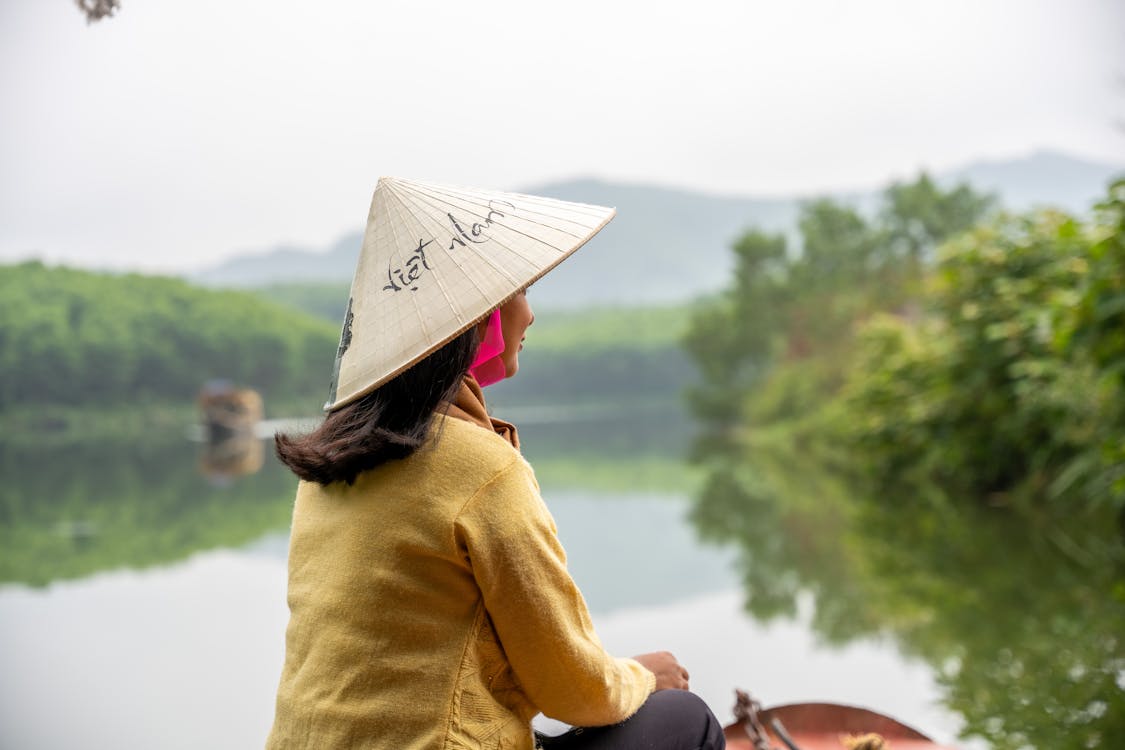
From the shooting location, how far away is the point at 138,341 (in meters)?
14.4

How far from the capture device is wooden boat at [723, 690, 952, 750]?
140 centimetres

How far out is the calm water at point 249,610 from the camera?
2293 millimetres

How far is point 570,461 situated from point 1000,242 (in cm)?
527

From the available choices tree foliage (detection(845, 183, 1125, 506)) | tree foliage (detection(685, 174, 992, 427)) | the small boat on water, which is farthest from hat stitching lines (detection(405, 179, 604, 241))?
the small boat on water

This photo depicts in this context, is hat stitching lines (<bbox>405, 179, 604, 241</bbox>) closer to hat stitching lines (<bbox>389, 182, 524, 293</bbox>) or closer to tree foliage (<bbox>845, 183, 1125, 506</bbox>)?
hat stitching lines (<bbox>389, 182, 524, 293</bbox>)

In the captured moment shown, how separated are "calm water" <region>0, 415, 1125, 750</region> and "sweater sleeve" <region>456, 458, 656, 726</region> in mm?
1309

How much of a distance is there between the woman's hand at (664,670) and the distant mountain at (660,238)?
24906 mm

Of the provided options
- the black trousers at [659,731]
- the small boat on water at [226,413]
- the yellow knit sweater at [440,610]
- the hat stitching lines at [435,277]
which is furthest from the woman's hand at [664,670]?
the small boat on water at [226,413]

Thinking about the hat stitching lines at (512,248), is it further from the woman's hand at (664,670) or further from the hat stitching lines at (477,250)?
the woman's hand at (664,670)

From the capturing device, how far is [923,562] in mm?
3664

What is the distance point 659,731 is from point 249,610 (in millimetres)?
2687

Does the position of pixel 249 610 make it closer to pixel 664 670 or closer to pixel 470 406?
pixel 664 670

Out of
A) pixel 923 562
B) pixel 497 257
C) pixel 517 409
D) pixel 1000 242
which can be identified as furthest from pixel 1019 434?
pixel 517 409

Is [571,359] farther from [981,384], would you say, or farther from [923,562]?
[923,562]
